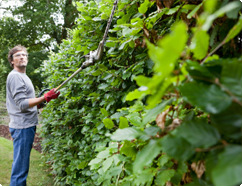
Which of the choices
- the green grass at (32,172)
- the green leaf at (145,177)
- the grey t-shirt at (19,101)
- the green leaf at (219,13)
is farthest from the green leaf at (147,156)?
the green grass at (32,172)

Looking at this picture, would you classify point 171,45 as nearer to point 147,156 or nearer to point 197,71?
point 197,71

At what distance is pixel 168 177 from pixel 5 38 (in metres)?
16.9

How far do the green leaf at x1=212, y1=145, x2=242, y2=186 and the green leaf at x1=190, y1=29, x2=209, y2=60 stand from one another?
0.78 feet

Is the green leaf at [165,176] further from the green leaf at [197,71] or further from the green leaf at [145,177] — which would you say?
the green leaf at [197,71]

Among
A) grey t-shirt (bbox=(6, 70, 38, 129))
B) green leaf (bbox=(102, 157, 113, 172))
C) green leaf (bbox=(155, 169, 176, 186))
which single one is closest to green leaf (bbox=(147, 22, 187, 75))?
green leaf (bbox=(155, 169, 176, 186))

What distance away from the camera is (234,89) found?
0.35 meters

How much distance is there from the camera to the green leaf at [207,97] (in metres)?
0.36

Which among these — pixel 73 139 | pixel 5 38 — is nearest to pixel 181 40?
pixel 73 139

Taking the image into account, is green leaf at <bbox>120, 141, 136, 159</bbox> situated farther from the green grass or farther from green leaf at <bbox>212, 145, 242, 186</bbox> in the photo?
the green grass

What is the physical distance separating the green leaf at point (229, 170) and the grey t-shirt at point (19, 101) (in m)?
2.90

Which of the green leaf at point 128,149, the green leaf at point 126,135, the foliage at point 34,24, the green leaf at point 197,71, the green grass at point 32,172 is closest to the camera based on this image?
the green leaf at point 197,71

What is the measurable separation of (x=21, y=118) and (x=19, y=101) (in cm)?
30

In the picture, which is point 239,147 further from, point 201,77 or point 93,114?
point 93,114

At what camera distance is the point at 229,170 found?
30cm
